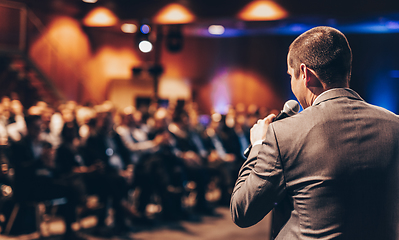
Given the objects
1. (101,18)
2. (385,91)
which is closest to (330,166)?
(101,18)

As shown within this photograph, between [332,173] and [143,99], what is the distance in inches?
455

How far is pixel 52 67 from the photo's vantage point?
1000 cm

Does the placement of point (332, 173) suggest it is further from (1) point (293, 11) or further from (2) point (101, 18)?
(2) point (101, 18)

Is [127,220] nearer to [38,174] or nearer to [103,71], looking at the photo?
[38,174]

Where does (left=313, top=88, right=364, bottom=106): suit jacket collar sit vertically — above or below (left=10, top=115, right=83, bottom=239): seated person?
above

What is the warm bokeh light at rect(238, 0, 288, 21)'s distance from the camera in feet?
22.0

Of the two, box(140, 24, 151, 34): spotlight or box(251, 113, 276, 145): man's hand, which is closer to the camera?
box(251, 113, 276, 145): man's hand

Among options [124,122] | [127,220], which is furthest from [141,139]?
[127,220]

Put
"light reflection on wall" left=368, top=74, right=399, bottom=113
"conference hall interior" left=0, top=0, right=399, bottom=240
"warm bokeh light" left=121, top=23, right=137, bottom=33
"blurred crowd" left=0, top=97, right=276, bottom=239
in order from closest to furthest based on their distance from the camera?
Answer: 1. "blurred crowd" left=0, top=97, right=276, bottom=239
2. "conference hall interior" left=0, top=0, right=399, bottom=240
3. "light reflection on wall" left=368, top=74, right=399, bottom=113
4. "warm bokeh light" left=121, top=23, right=137, bottom=33

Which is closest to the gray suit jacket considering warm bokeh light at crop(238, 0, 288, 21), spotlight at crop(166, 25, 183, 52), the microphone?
the microphone

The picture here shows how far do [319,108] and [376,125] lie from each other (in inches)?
6.1

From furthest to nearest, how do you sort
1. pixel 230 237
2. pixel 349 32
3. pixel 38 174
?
pixel 349 32 → pixel 230 237 → pixel 38 174

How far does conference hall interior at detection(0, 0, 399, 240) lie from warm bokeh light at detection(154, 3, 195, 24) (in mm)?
21

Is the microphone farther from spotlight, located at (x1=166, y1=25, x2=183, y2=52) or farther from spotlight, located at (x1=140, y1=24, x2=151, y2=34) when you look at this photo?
spotlight, located at (x1=140, y1=24, x2=151, y2=34)
